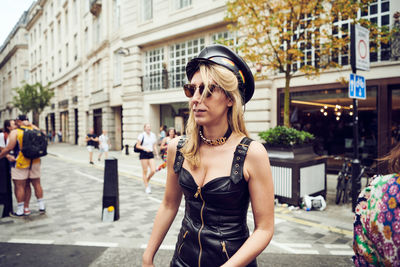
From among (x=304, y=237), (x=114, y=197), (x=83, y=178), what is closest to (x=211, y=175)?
(x=304, y=237)

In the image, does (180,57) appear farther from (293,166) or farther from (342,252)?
(342,252)

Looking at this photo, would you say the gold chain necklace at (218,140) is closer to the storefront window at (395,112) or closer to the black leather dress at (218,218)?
the black leather dress at (218,218)

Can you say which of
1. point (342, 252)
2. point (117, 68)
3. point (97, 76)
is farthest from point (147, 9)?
point (342, 252)

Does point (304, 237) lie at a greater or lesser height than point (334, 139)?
lesser

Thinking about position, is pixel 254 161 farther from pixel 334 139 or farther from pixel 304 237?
pixel 334 139

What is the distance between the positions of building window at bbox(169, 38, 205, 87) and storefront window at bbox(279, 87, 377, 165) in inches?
244

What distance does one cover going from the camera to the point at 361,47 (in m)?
5.97

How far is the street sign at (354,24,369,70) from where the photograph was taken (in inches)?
229

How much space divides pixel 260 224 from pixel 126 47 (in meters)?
18.8

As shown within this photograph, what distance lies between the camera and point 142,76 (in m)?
17.8

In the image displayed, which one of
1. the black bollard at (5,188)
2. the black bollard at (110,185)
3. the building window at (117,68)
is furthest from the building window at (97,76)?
the black bollard at (110,185)

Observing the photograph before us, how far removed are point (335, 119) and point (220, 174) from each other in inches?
433

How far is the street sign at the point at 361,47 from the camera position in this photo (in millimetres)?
5820

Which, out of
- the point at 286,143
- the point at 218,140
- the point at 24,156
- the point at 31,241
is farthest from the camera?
the point at 286,143
